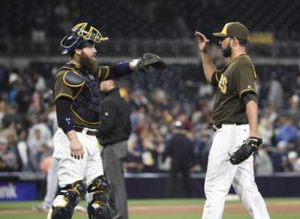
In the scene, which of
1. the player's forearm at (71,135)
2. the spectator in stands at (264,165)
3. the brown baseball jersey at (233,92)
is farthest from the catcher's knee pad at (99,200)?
the spectator in stands at (264,165)

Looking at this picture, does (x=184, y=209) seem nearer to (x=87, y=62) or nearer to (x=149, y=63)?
(x=149, y=63)

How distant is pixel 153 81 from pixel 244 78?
14916mm

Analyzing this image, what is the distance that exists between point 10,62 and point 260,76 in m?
6.67

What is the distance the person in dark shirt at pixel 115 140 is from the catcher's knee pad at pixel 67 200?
2.28 meters

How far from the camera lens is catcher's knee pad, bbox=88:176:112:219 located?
25.1ft

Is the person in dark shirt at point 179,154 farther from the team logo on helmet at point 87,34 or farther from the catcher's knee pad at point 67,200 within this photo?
the catcher's knee pad at point 67,200

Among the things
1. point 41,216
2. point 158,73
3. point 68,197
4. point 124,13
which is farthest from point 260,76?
point 68,197

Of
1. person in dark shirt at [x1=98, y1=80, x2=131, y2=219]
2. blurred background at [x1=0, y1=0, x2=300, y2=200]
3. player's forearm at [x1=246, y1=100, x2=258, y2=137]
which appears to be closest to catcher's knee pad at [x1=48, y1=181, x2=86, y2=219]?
player's forearm at [x1=246, y1=100, x2=258, y2=137]

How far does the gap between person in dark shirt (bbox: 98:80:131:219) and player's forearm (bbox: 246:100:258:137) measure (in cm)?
280

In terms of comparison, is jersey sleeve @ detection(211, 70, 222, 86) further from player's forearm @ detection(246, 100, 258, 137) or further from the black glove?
player's forearm @ detection(246, 100, 258, 137)

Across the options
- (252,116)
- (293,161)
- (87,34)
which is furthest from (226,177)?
(293,161)

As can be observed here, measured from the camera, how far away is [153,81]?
886 inches

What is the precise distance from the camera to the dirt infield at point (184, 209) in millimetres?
12977

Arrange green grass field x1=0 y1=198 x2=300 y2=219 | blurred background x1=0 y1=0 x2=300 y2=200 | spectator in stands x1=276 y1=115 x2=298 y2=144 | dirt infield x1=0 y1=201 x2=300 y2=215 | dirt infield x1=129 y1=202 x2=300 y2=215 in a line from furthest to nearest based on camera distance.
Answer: spectator in stands x1=276 y1=115 x2=298 y2=144 < blurred background x1=0 y1=0 x2=300 y2=200 < dirt infield x1=129 y1=202 x2=300 y2=215 < dirt infield x1=0 y1=201 x2=300 y2=215 < green grass field x1=0 y1=198 x2=300 y2=219
